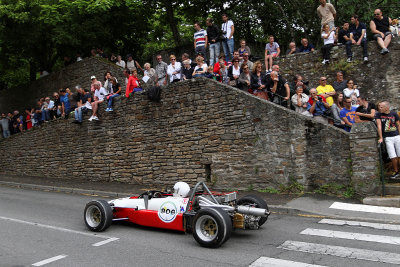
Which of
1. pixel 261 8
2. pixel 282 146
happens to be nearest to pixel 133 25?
pixel 261 8

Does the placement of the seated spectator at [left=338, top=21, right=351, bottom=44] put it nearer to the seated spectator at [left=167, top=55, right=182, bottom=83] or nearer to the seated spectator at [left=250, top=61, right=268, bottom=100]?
the seated spectator at [left=250, top=61, right=268, bottom=100]

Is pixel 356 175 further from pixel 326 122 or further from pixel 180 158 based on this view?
pixel 180 158

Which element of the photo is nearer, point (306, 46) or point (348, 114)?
point (348, 114)

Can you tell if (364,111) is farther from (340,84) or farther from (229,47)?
(229,47)

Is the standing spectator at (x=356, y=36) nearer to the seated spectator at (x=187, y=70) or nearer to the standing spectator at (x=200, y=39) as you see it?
the standing spectator at (x=200, y=39)

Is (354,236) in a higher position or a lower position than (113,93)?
lower

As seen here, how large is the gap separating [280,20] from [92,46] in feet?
36.3

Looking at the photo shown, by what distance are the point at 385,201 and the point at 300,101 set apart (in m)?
3.89

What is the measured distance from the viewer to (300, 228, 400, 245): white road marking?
6946 millimetres

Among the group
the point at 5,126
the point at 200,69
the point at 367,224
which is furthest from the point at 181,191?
the point at 5,126

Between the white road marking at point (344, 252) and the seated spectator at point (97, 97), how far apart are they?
11235mm

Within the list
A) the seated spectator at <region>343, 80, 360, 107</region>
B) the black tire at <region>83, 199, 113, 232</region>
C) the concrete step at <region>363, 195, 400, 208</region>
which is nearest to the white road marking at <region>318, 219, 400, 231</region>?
the concrete step at <region>363, 195, 400, 208</region>

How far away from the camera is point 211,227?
706 cm

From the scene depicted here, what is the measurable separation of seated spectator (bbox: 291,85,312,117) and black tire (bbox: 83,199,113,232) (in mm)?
6591
